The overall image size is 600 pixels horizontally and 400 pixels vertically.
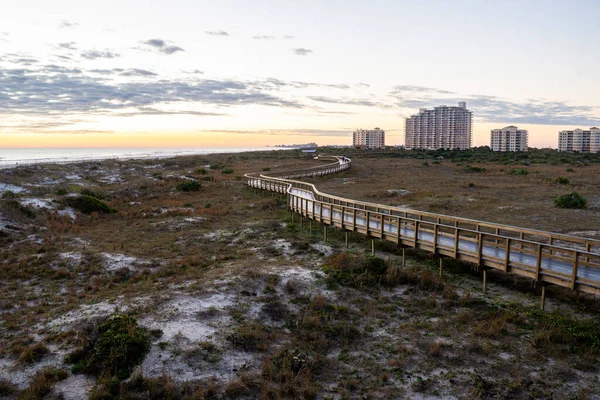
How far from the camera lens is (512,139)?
175500 mm

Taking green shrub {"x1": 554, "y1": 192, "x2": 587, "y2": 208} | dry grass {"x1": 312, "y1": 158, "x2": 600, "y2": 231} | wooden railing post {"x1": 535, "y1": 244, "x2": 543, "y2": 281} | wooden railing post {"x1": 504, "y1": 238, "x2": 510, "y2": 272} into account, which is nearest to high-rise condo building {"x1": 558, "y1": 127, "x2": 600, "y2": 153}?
dry grass {"x1": 312, "y1": 158, "x2": 600, "y2": 231}

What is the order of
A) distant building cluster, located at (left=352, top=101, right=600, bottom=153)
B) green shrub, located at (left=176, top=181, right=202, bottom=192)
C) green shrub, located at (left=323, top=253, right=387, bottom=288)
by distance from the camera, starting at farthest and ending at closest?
1. distant building cluster, located at (left=352, top=101, right=600, bottom=153)
2. green shrub, located at (left=176, top=181, right=202, bottom=192)
3. green shrub, located at (left=323, top=253, right=387, bottom=288)

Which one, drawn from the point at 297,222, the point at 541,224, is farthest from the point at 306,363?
the point at 541,224

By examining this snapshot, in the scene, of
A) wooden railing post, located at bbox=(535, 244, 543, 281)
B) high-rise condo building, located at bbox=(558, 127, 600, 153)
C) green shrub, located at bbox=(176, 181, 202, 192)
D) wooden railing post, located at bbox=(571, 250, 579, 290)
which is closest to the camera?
wooden railing post, located at bbox=(571, 250, 579, 290)

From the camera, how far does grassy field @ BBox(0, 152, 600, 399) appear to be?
741 centimetres

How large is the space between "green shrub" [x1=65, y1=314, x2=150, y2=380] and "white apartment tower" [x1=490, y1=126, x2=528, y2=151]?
188 metres

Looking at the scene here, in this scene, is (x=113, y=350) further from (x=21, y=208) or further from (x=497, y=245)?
(x=21, y=208)

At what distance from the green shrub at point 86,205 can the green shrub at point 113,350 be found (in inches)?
778

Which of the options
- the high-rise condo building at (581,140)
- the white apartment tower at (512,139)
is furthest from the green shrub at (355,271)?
the high-rise condo building at (581,140)

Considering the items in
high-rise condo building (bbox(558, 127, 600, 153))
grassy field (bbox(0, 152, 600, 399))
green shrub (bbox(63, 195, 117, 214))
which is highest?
high-rise condo building (bbox(558, 127, 600, 153))

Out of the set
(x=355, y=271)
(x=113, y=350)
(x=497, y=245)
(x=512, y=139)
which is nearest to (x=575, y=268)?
(x=497, y=245)

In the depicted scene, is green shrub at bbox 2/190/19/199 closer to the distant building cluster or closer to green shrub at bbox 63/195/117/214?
green shrub at bbox 63/195/117/214

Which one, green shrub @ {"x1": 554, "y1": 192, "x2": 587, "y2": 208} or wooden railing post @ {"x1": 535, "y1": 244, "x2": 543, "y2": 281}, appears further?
green shrub @ {"x1": 554, "y1": 192, "x2": 587, "y2": 208}

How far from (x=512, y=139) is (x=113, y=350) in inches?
7645
